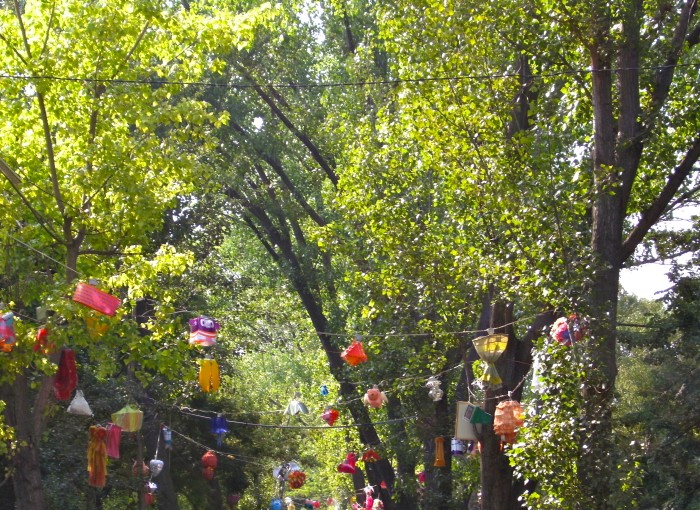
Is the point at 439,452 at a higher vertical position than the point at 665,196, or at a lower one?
lower

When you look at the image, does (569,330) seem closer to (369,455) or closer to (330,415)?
(330,415)

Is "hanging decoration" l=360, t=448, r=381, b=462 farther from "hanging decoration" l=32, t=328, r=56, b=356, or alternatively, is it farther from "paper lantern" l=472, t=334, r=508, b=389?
"hanging decoration" l=32, t=328, r=56, b=356

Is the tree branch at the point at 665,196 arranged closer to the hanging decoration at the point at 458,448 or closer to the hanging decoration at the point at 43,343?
the hanging decoration at the point at 43,343

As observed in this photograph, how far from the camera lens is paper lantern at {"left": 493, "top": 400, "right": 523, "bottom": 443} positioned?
11.7 meters

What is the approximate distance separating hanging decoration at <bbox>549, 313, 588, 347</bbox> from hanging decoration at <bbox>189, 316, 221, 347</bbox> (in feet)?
16.1

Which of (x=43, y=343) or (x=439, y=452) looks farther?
(x=439, y=452)

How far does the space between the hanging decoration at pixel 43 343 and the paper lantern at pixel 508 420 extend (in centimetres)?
526

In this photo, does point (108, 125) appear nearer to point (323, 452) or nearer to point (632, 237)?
point (632, 237)

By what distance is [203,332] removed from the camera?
534 inches

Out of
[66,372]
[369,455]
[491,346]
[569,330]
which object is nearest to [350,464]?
[369,455]

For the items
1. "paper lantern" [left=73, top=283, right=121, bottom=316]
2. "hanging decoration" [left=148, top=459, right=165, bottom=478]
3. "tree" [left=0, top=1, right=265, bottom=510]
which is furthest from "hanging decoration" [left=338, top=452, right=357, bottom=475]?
"paper lantern" [left=73, top=283, right=121, bottom=316]

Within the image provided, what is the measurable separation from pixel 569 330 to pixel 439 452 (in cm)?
826

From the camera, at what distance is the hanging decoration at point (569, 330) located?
9.95 m

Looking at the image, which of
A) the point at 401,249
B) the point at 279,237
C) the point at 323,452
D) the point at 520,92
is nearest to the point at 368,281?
the point at 401,249
